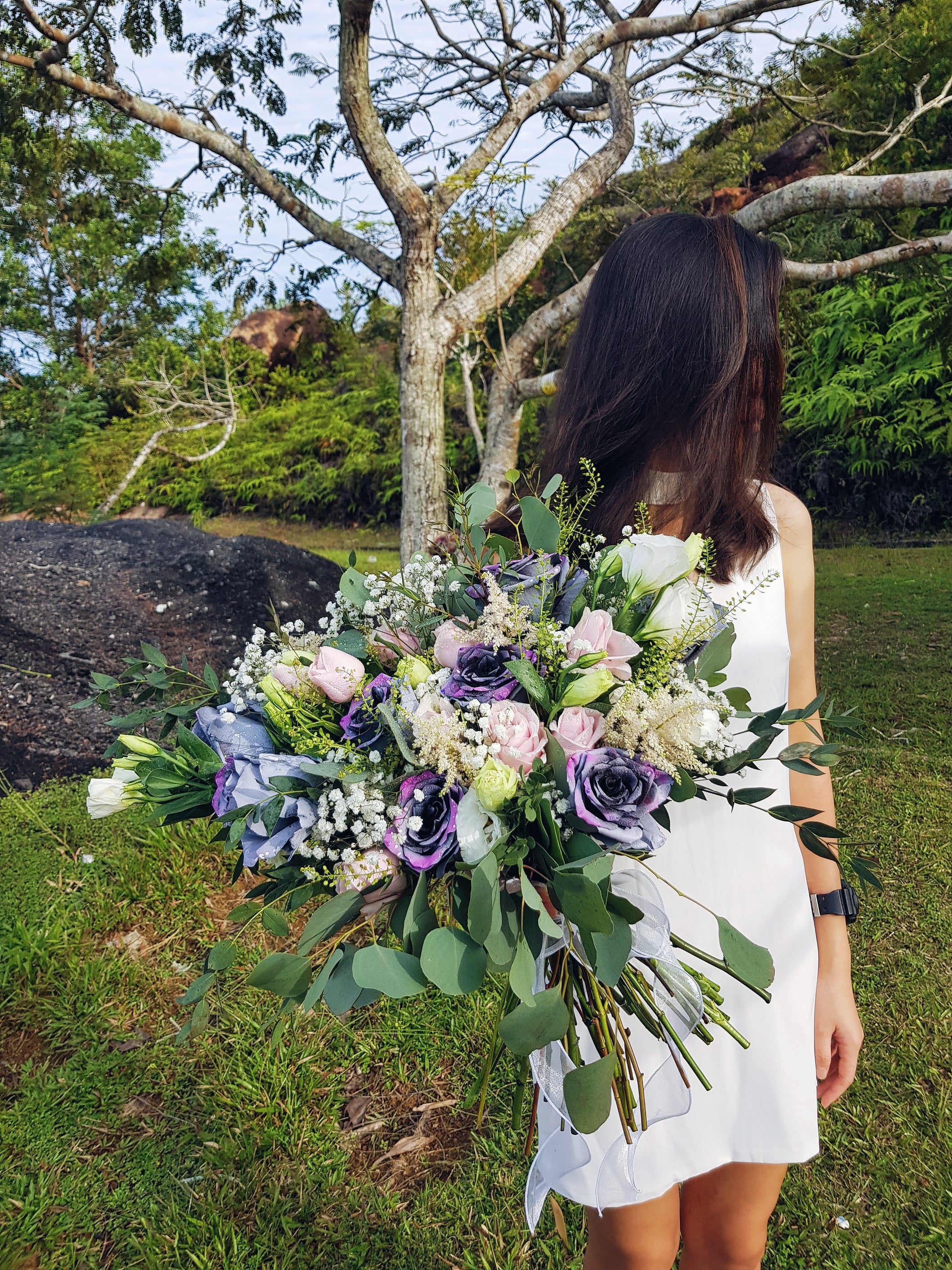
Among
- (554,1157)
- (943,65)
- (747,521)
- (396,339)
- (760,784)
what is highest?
(943,65)

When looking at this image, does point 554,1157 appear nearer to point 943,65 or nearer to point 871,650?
point 871,650

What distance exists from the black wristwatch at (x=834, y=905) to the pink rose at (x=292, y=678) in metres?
1.05

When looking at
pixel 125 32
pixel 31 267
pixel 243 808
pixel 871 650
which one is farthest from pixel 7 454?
pixel 243 808

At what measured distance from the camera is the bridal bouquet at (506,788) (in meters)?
0.91

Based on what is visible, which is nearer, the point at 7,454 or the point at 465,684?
the point at 465,684

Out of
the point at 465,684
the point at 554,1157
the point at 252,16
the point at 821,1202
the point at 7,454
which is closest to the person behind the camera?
the point at 465,684

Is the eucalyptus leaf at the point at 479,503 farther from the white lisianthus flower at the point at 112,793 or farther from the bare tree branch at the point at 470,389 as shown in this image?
the bare tree branch at the point at 470,389

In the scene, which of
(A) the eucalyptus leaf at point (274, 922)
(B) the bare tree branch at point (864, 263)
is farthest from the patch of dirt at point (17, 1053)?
(B) the bare tree branch at point (864, 263)

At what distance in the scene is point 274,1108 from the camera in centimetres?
250

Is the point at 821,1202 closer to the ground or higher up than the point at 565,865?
closer to the ground

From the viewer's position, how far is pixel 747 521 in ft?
4.82

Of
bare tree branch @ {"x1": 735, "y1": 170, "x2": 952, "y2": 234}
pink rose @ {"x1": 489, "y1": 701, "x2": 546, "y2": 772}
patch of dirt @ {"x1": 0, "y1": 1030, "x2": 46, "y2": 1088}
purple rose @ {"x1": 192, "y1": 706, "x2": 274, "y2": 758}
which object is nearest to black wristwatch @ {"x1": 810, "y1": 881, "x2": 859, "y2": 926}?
pink rose @ {"x1": 489, "y1": 701, "x2": 546, "y2": 772}

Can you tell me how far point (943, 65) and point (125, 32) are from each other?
24.0 ft

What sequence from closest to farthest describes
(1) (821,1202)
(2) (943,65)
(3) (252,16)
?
(1) (821,1202), (3) (252,16), (2) (943,65)
